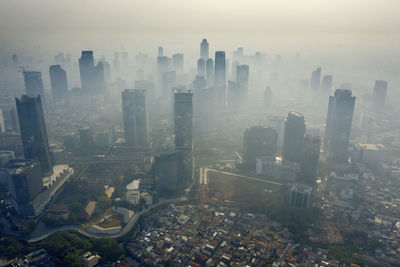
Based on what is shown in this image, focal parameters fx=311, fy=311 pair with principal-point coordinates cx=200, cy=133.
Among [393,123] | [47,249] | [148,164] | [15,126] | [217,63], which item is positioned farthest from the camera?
[217,63]

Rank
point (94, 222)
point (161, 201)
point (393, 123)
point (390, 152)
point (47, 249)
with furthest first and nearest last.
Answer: point (393, 123)
point (390, 152)
point (161, 201)
point (94, 222)
point (47, 249)

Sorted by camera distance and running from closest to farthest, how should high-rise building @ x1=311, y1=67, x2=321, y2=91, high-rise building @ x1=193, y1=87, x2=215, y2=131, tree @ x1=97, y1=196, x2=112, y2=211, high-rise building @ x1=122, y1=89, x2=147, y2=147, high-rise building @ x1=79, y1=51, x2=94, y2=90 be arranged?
tree @ x1=97, y1=196, x2=112, y2=211 < high-rise building @ x1=122, y1=89, x2=147, y2=147 < high-rise building @ x1=193, y1=87, x2=215, y2=131 < high-rise building @ x1=79, y1=51, x2=94, y2=90 < high-rise building @ x1=311, y1=67, x2=321, y2=91

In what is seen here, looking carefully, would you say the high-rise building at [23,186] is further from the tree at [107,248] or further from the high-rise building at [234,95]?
the high-rise building at [234,95]

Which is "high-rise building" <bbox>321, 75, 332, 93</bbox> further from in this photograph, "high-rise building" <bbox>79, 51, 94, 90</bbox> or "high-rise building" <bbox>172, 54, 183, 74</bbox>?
"high-rise building" <bbox>79, 51, 94, 90</bbox>

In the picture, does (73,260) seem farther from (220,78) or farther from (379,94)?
(379,94)

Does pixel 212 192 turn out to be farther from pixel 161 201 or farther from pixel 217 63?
pixel 217 63

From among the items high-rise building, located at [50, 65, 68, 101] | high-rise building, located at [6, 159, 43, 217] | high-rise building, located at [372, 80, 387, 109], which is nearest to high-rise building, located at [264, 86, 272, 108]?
high-rise building, located at [372, 80, 387, 109]

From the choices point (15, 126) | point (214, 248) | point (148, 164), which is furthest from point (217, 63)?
point (214, 248)
